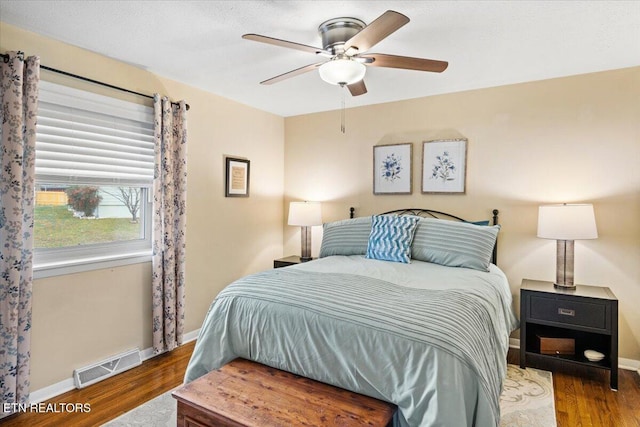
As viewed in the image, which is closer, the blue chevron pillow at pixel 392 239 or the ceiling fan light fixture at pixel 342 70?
the ceiling fan light fixture at pixel 342 70

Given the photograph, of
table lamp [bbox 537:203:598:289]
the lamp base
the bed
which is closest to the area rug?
the bed

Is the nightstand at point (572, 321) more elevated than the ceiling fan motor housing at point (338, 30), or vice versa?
the ceiling fan motor housing at point (338, 30)

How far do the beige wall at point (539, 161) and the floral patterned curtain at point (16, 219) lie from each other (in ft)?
9.54

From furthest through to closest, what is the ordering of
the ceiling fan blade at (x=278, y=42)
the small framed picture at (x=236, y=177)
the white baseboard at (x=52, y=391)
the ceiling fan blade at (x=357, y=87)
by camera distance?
the small framed picture at (x=236, y=177), the ceiling fan blade at (x=357, y=87), the white baseboard at (x=52, y=391), the ceiling fan blade at (x=278, y=42)

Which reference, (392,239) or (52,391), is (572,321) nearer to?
(392,239)

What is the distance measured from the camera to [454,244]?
2932 millimetres

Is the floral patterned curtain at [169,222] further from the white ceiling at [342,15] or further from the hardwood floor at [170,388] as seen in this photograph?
the white ceiling at [342,15]

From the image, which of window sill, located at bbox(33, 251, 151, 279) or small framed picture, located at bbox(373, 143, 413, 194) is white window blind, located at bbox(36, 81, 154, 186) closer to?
window sill, located at bbox(33, 251, 151, 279)

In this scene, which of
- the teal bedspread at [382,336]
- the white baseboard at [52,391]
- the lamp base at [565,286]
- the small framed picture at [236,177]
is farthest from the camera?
the small framed picture at [236,177]

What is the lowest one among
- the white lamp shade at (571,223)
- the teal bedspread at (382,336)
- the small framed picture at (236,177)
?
the teal bedspread at (382,336)

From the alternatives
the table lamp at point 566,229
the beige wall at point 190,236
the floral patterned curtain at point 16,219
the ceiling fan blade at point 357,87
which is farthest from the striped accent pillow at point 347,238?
the floral patterned curtain at point 16,219

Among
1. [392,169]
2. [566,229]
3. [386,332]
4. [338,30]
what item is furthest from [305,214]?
[386,332]

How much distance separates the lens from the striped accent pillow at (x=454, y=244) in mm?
2842

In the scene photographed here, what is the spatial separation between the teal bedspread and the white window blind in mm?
1461
